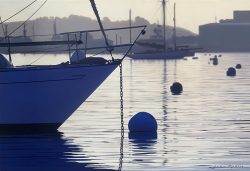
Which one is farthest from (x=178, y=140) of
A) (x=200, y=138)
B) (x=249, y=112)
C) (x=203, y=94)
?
(x=203, y=94)

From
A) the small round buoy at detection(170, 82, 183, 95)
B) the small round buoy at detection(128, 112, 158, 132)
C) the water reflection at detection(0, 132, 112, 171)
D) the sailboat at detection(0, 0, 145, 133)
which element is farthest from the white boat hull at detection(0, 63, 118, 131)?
the small round buoy at detection(170, 82, 183, 95)

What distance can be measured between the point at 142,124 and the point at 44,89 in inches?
140

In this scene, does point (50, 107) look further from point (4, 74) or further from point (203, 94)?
point (203, 94)

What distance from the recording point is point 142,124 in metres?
29.3

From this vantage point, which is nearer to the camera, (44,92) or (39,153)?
(39,153)

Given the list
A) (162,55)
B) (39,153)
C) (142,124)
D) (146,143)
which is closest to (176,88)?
(142,124)

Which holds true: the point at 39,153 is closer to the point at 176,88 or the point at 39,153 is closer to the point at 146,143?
the point at 146,143

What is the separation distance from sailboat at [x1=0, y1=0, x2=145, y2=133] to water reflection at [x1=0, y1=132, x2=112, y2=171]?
54 cm

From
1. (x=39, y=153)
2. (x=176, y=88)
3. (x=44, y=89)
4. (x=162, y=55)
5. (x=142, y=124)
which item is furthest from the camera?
(x=162, y=55)

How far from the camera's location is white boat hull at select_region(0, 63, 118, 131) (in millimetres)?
28453

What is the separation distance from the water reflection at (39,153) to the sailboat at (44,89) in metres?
0.54

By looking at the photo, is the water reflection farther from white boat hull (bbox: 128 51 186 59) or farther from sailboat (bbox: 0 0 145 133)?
white boat hull (bbox: 128 51 186 59)

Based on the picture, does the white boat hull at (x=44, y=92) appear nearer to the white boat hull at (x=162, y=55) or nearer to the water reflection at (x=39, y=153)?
the water reflection at (x=39, y=153)

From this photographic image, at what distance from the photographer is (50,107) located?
29172mm
